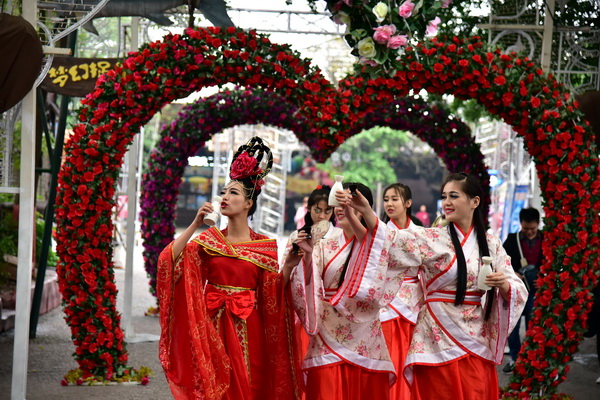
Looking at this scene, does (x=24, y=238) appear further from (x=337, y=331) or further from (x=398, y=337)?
(x=398, y=337)

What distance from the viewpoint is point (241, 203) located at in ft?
17.4

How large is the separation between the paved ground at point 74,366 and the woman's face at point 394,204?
214cm

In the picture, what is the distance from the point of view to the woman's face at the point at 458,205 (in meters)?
5.24

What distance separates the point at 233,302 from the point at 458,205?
1443mm

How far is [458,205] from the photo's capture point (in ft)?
17.2

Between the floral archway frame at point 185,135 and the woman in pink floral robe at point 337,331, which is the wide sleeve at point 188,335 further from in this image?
the floral archway frame at point 185,135

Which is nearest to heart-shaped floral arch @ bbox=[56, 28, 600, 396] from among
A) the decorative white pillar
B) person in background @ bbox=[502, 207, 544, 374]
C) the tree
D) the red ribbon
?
the decorative white pillar

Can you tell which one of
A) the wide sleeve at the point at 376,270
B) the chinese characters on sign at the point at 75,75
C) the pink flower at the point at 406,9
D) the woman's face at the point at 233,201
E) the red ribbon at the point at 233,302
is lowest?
the red ribbon at the point at 233,302

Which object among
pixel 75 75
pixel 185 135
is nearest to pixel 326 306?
pixel 75 75

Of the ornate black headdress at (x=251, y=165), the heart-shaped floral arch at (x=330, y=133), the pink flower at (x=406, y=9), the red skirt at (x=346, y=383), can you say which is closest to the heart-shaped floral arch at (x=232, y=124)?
the heart-shaped floral arch at (x=330, y=133)

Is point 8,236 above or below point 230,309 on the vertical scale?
below

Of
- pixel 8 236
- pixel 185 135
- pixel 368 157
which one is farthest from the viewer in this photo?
pixel 368 157

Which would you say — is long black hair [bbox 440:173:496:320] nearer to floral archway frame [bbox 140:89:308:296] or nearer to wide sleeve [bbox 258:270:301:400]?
wide sleeve [bbox 258:270:301:400]

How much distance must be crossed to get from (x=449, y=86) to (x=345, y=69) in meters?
12.8
